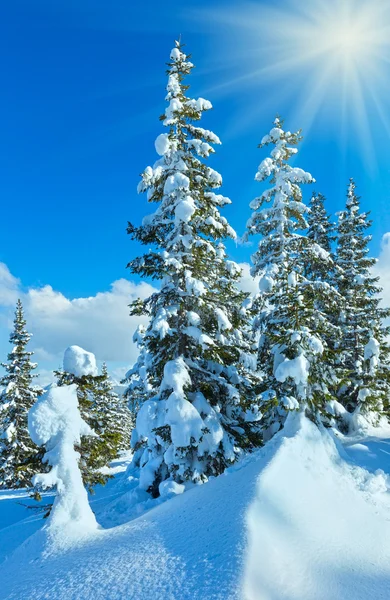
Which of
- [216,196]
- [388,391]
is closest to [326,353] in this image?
[216,196]

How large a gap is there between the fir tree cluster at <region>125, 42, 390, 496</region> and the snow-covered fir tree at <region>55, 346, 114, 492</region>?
67.2 inches

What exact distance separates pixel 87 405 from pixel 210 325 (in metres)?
5.15

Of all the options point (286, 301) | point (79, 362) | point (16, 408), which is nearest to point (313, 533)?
point (79, 362)

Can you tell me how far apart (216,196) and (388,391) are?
570 inches

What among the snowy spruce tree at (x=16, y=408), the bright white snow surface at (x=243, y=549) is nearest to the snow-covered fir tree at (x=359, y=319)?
the bright white snow surface at (x=243, y=549)

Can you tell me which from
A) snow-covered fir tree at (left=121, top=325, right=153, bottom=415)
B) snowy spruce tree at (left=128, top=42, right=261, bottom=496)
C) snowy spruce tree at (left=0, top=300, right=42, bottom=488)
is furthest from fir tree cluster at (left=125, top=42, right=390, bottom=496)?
snowy spruce tree at (left=0, top=300, right=42, bottom=488)

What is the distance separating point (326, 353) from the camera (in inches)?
460

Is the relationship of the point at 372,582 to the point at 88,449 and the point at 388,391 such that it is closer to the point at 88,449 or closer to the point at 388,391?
the point at 88,449

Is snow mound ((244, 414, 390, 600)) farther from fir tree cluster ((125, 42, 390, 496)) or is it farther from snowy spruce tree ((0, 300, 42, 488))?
snowy spruce tree ((0, 300, 42, 488))

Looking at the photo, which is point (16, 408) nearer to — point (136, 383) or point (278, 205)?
point (136, 383)

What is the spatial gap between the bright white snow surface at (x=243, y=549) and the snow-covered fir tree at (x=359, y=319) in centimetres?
980

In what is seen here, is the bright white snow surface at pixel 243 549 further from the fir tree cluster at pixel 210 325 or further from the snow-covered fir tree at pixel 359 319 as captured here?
the snow-covered fir tree at pixel 359 319

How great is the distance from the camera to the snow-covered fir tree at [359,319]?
Answer: 17.2 metres

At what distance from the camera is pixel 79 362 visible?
30.9 ft
